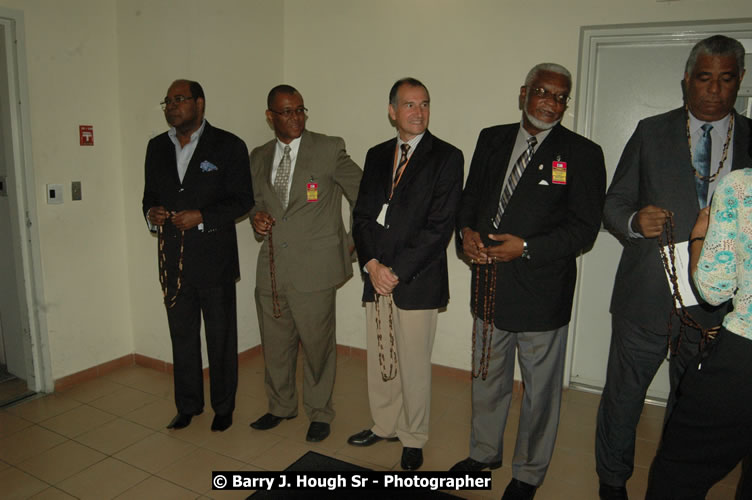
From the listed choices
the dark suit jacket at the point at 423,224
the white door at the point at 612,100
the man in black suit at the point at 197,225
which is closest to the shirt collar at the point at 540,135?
the dark suit jacket at the point at 423,224

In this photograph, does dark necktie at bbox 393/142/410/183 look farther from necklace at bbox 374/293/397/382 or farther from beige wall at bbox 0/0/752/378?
beige wall at bbox 0/0/752/378

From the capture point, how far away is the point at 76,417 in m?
3.34

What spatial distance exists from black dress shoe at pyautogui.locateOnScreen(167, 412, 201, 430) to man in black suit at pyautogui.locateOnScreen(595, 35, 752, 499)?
2285 millimetres

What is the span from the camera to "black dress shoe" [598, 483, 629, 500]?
101 inches

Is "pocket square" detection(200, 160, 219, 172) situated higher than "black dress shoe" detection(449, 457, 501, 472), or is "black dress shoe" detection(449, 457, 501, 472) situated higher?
"pocket square" detection(200, 160, 219, 172)

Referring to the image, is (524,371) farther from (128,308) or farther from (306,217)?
(128,308)

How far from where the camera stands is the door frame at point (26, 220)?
3270 millimetres

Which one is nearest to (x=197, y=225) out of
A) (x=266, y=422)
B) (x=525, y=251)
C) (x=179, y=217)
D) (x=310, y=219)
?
(x=179, y=217)

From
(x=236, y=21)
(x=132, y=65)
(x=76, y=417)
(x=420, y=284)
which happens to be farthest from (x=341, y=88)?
(x=76, y=417)

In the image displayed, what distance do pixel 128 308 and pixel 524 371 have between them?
9.80 ft

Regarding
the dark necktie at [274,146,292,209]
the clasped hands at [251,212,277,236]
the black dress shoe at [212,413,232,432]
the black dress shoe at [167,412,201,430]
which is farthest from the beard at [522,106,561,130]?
the black dress shoe at [167,412,201,430]

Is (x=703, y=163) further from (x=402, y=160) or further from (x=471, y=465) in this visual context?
Result: (x=471, y=465)

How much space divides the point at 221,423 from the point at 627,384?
2.22 meters

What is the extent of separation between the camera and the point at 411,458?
9.20 feet
